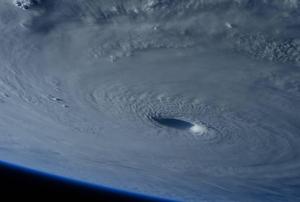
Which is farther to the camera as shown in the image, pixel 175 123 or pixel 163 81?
pixel 175 123

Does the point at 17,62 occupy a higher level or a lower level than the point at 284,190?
lower

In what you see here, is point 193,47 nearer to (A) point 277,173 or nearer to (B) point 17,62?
(B) point 17,62

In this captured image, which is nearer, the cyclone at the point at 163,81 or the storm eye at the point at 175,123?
the cyclone at the point at 163,81

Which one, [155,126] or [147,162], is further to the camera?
[147,162]

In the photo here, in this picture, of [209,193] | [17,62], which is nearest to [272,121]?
[17,62]

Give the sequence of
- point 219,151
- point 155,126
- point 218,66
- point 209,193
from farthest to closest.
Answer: point 209,193, point 219,151, point 155,126, point 218,66
